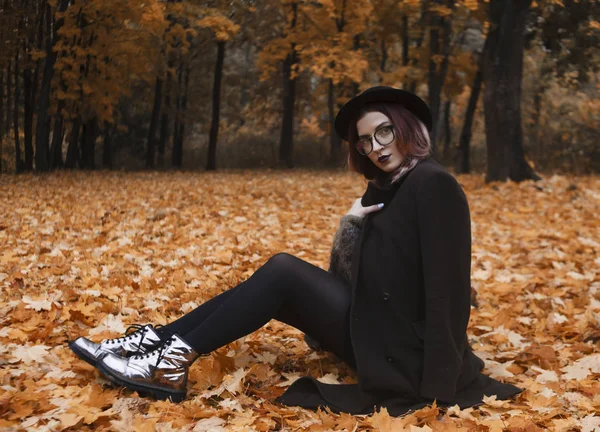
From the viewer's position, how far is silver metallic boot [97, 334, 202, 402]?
8.93 ft

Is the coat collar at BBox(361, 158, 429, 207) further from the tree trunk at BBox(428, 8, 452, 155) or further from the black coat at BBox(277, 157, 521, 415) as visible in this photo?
the tree trunk at BBox(428, 8, 452, 155)

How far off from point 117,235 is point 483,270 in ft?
12.8

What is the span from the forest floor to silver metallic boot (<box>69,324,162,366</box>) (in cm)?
16

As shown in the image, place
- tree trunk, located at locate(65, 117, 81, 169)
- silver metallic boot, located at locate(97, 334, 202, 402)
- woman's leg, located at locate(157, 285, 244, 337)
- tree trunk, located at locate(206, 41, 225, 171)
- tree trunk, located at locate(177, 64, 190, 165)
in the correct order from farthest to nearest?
1. tree trunk, located at locate(177, 64, 190, 165)
2. tree trunk, located at locate(206, 41, 225, 171)
3. tree trunk, located at locate(65, 117, 81, 169)
4. woman's leg, located at locate(157, 285, 244, 337)
5. silver metallic boot, located at locate(97, 334, 202, 402)

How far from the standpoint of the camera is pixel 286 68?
22422 millimetres

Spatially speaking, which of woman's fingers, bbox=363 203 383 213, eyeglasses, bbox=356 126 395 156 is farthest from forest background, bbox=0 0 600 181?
woman's fingers, bbox=363 203 383 213

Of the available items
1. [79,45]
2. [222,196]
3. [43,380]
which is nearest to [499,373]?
[43,380]

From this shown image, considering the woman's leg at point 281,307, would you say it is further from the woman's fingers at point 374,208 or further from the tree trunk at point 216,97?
the tree trunk at point 216,97

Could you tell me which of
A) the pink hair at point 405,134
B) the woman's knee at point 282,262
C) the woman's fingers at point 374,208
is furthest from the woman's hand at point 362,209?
the woman's knee at point 282,262

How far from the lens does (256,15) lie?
2197cm

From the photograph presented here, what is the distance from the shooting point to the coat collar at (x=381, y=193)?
2.78 meters

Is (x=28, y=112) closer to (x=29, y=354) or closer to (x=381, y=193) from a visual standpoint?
(x=29, y=354)

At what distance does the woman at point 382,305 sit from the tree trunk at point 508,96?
9.36 meters

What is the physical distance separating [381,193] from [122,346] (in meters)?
1.40
